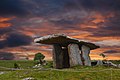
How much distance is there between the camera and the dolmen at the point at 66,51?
107 ft

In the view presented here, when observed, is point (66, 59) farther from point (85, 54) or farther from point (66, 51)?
Answer: point (85, 54)

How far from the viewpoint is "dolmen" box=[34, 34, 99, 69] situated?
32625 mm

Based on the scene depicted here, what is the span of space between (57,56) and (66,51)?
44.7 inches

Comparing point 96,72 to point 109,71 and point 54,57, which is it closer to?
point 109,71

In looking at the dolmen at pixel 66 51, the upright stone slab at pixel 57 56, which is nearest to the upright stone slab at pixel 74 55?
the dolmen at pixel 66 51

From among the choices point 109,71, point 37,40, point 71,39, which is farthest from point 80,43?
point 109,71

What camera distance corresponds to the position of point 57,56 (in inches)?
1332

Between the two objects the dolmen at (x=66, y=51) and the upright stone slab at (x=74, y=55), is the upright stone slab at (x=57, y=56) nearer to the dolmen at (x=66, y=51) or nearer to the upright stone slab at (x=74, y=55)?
the dolmen at (x=66, y=51)

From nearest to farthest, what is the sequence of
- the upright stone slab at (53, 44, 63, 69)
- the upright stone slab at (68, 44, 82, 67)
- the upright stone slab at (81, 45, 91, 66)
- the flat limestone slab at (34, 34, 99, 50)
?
the flat limestone slab at (34, 34, 99, 50)
the upright stone slab at (68, 44, 82, 67)
the upright stone slab at (53, 44, 63, 69)
the upright stone slab at (81, 45, 91, 66)

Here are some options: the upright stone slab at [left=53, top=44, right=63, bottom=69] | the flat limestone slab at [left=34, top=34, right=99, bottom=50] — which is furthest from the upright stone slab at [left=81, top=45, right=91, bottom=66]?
the upright stone slab at [left=53, top=44, right=63, bottom=69]

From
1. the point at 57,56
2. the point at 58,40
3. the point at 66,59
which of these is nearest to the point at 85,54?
the point at 66,59

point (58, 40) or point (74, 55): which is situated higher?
point (58, 40)

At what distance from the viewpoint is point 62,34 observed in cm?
3197

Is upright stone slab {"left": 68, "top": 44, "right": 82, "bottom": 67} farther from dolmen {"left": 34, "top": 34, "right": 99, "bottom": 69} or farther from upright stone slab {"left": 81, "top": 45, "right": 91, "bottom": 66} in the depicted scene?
upright stone slab {"left": 81, "top": 45, "right": 91, "bottom": 66}
